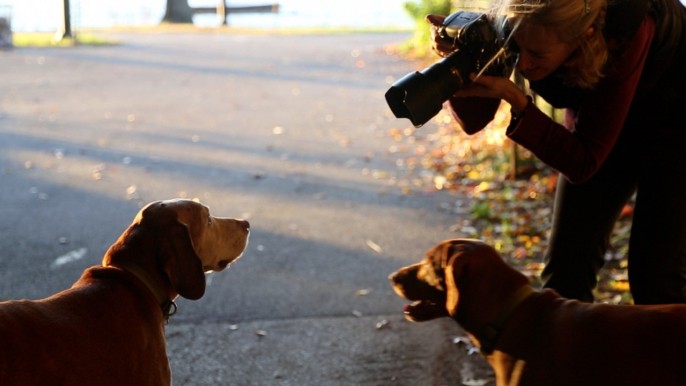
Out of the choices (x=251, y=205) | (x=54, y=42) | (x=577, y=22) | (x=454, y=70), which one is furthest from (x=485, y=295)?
(x=54, y=42)

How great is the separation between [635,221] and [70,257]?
4168 millimetres

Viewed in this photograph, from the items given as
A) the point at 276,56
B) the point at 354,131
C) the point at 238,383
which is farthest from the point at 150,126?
the point at 276,56

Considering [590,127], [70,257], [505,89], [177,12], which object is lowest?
[177,12]

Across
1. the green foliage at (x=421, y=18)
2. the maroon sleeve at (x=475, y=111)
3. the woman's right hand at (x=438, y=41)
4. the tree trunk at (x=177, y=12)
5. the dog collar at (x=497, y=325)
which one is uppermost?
the woman's right hand at (x=438, y=41)

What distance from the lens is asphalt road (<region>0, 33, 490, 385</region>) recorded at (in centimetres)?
443

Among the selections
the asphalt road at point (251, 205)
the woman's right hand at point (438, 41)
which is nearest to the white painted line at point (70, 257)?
the asphalt road at point (251, 205)

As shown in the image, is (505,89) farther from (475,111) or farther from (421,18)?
(421,18)

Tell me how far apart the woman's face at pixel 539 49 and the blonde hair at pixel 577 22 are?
24 mm

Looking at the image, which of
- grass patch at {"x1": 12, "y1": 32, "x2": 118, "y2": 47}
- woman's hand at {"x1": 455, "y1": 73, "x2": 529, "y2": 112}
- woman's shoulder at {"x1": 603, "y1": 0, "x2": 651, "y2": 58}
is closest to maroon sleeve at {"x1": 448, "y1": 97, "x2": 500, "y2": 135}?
woman's hand at {"x1": 455, "y1": 73, "x2": 529, "y2": 112}

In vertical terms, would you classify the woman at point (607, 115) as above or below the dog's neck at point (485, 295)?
above

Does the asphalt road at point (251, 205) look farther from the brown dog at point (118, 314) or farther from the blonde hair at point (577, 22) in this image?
the blonde hair at point (577, 22)

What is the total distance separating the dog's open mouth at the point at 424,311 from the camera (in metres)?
3.31

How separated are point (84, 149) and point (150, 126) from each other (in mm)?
1621

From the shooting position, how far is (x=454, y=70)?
124 inches
